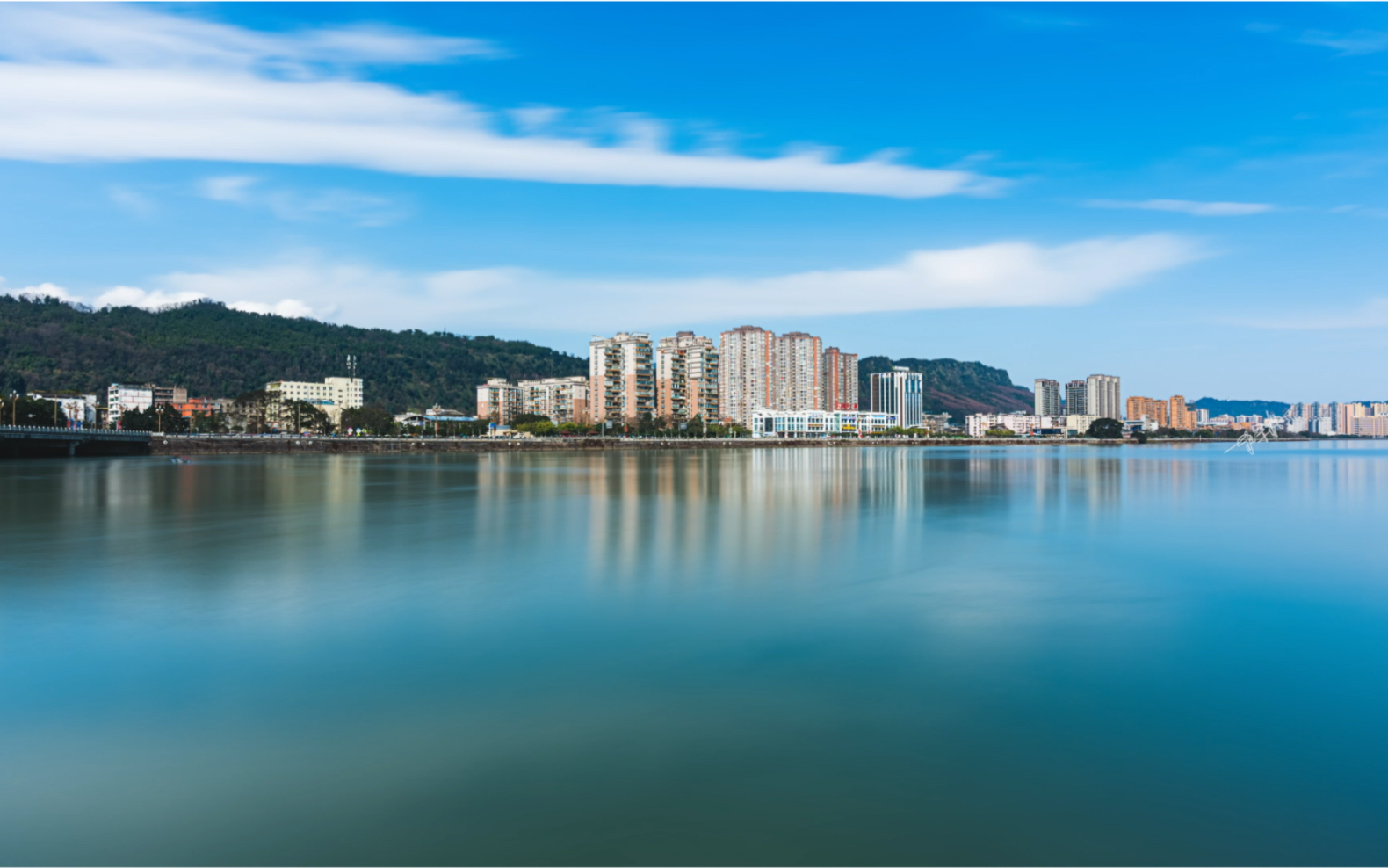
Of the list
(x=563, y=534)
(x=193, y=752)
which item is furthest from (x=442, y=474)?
(x=193, y=752)

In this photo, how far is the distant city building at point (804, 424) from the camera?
481 feet

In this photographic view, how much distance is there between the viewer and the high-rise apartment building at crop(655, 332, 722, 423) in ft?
394

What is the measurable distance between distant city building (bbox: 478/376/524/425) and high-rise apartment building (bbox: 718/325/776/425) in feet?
124

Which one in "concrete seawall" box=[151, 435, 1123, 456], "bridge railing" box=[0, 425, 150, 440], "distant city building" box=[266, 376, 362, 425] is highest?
"distant city building" box=[266, 376, 362, 425]

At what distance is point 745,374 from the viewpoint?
15238cm

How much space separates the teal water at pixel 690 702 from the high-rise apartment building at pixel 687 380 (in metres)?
104

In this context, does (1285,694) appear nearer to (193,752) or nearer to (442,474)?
(193,752)

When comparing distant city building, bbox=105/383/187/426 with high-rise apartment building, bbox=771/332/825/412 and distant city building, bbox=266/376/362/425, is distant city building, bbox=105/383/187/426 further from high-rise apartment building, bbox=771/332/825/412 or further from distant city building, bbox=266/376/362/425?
high-rise apartment building, bbox=771/332/825/412

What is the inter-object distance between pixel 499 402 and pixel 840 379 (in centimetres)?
7757

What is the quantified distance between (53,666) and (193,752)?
10.6 feet

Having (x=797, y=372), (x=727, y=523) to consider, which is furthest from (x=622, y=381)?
(x=727, y=523)

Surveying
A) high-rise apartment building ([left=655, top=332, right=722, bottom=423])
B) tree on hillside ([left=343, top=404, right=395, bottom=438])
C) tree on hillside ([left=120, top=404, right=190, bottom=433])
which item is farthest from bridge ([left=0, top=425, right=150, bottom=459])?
high-rise apartment building ([left=655, top=332, right=722, bottom=423])

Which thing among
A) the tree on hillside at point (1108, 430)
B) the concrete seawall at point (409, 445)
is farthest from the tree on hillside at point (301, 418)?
the tree on hillside at point (1108, 430)

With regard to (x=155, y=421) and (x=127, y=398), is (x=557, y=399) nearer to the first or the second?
(x=155, y=421)
